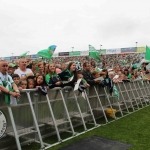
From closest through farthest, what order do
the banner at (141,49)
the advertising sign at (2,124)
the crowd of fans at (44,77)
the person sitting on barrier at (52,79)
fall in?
the advertising sign at (2,124), the crowd of fans at (44,77), the person sitting on barrier at (52,79), the banner at (141,49)

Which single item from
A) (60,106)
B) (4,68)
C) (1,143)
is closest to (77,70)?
(60,106)

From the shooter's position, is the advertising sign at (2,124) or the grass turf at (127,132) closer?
the advertising sign at (2,124)

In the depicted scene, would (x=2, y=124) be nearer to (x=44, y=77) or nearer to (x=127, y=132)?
(x=44, y=77)

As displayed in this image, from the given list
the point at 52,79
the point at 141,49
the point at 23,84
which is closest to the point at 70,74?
the point at 52,79

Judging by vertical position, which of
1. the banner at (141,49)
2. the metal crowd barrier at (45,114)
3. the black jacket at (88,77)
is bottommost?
the metal crowd barrier at (45,114)

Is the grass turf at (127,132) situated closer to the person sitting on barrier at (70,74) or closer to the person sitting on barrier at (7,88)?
the person sitting on barrier at (7,88)

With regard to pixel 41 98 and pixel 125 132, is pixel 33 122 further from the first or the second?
pixel 125 132

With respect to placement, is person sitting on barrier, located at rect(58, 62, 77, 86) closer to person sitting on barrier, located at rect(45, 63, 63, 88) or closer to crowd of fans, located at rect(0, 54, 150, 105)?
crowd of fans, located at rect(0, 54, 150, 105)

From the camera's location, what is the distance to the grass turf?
4.97m

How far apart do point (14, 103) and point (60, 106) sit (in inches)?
65.3

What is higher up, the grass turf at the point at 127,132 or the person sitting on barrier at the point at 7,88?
the person sitting on barrier at the point at 7,88

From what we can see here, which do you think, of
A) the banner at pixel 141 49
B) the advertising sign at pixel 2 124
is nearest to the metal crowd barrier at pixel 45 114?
the advertising sign at pixel 2 124

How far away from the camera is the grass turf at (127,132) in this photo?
16.3ft

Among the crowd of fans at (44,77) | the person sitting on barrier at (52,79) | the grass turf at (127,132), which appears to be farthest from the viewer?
the person sitting on barrier at (52,79)
